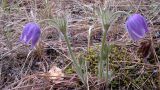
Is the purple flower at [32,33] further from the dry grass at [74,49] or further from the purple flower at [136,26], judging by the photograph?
the purple flower at [136,26]

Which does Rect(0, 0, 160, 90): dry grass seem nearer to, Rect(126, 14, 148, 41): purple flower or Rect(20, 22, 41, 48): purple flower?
Rect(20, 22, 41, 48): purple flower

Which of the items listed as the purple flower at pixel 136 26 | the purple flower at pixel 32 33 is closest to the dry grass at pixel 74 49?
the purple flower at pixel 32 33

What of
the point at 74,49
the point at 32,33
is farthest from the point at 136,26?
the point at 74,49

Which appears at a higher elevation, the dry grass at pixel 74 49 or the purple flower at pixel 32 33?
the purple flower at pixel 32 33

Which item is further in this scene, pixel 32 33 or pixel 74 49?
pixel 74 49

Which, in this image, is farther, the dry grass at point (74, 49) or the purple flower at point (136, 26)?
the dry grass at point (74, 49)

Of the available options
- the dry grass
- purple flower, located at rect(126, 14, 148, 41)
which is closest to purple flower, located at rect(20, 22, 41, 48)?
the dry grass

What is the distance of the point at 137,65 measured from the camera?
154 centimetres

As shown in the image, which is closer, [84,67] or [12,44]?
[84,67]

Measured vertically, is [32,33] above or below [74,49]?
above

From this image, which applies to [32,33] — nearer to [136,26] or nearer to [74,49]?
[136,26]

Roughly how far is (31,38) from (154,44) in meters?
0.69

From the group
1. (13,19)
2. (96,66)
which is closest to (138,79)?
(96,66)

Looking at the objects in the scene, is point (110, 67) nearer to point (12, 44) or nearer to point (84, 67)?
point (84, 67)
